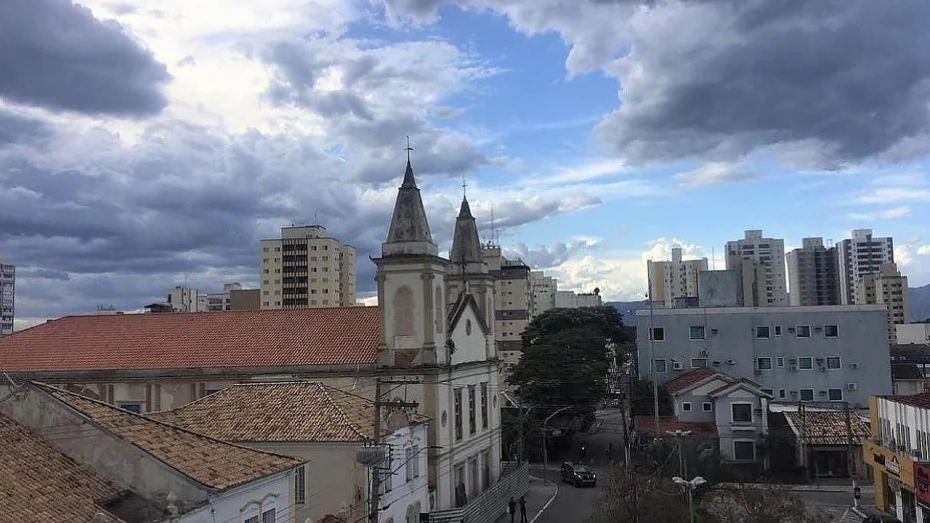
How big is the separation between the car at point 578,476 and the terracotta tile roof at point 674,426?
15.0 feet

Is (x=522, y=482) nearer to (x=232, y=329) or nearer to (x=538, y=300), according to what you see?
(x=232, y=329)

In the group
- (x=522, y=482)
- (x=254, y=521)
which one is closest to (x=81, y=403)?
(x=254, y=521)

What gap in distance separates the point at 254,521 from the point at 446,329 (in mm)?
20462

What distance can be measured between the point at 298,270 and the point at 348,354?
6288 centimetres

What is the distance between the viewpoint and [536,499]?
43094 millimetres

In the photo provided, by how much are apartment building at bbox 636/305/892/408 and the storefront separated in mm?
17350

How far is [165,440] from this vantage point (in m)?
18.5

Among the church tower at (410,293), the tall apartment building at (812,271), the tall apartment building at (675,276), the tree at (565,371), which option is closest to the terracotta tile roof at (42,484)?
the church tower at (410,293)

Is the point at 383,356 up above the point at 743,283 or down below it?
below

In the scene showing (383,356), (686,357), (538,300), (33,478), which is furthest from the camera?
(538,300)

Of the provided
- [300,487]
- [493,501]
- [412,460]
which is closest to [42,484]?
[300,487]

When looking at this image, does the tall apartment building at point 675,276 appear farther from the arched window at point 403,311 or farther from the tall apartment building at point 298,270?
the arched window at point 403,311

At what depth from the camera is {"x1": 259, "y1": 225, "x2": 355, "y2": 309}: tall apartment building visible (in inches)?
3866

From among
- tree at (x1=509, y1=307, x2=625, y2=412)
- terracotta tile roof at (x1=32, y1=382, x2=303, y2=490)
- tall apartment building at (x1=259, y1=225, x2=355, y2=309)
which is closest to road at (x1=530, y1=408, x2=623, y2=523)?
tree at (x1=509, y1=307, x2=625, y2=412)
